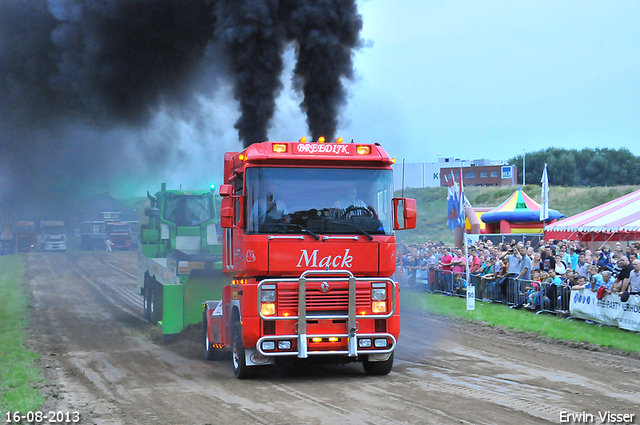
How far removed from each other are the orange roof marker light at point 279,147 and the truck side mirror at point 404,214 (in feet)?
5.64

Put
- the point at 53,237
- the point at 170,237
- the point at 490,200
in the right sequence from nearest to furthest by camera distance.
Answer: the point at 170,237
the point at 53,237
the point at 490,200

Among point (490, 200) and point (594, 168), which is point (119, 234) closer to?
point (490, 200)

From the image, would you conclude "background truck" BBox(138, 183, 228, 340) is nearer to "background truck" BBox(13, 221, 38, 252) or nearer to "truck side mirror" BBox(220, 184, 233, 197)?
"truck side mirror" BBox(220, 184, 233, 197)

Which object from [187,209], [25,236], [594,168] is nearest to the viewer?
[187,209]

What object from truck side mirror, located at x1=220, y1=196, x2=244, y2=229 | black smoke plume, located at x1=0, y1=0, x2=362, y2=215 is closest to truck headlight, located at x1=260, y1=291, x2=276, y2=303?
truck side mirror, located at x1=220, y1=196, x2=244, y2=229

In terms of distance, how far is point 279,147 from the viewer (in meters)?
8.97

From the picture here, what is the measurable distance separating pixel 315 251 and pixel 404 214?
1.47m

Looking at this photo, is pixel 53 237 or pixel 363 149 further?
pixel 53 237

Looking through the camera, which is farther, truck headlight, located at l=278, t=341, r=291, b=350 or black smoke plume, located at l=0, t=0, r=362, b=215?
black smoke plume, located at l=0, t=0, r=362, b=215

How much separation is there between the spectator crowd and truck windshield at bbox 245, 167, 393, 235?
649 centimetres

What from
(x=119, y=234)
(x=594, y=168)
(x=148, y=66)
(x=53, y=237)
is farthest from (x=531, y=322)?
(x=594, y=168)

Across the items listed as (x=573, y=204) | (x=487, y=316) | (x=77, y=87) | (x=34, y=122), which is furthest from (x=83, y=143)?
(x=573, y=204)

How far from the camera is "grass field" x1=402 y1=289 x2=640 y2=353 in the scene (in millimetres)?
11922

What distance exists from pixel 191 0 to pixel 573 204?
162ft
